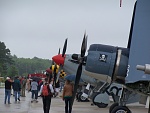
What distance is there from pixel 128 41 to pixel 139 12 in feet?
5.19

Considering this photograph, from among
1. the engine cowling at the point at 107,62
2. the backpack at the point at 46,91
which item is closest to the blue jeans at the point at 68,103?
the backpack at the point at 46,91

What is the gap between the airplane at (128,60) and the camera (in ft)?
38.4

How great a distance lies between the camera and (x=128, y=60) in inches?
474

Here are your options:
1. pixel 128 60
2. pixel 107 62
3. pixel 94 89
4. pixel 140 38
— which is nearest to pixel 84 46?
pixel 107 62

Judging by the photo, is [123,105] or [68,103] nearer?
[123,105]

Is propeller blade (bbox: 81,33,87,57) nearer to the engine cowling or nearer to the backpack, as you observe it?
the engine cowling

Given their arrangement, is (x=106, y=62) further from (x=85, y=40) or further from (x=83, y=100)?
(x=83, y=100)

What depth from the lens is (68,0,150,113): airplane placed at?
38.4 feet

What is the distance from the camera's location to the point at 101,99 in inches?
694

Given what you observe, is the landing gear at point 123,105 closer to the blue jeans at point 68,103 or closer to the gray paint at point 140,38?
the gray paint at point 140,38

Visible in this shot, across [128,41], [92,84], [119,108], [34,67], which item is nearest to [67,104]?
[119,108]

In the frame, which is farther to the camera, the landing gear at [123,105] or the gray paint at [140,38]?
the landing gear at [123,105]

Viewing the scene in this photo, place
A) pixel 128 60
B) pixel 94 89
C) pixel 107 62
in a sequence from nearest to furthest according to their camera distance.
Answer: pixel 128 60 → pixel 107 62 → pixel 94 89

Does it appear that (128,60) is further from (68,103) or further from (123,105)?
(68,103)
